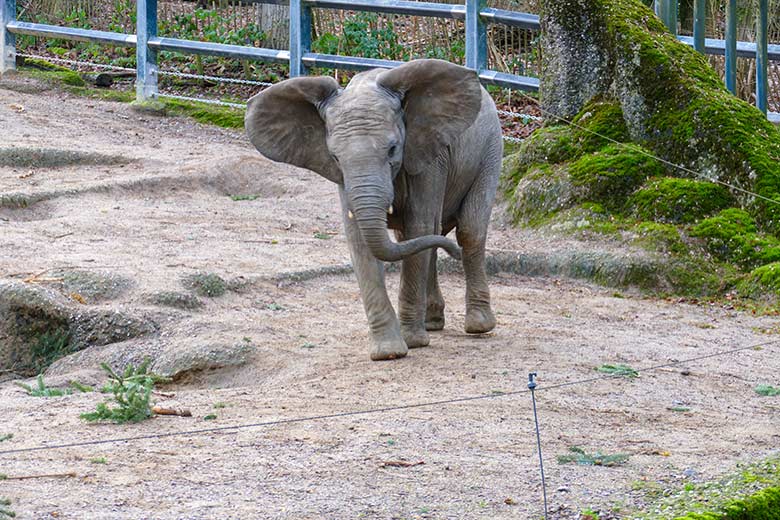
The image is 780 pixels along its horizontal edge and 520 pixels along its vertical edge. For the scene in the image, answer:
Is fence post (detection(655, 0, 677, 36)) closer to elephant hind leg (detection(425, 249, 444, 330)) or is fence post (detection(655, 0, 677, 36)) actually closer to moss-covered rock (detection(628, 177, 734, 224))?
moss-covered rock (detection(628, 177, 734, 224))

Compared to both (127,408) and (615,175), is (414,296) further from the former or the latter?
(615,175)

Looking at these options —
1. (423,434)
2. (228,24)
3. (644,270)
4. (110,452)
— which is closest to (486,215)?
(644,270)

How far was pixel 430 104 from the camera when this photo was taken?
8.18 m

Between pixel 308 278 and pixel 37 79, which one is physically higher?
pixel 37 79

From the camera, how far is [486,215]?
9.27 meters

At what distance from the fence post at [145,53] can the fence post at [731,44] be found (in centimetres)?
708

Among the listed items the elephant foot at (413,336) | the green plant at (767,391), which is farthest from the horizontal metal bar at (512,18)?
the green plant at (767,391)

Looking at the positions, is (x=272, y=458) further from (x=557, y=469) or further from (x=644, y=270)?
(x=644, y=270)

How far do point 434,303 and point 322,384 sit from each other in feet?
5.78

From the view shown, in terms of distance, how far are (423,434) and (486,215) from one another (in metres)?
3.04

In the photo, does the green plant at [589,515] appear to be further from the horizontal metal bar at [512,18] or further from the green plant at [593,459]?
the horizontal metal bar at [512,18]

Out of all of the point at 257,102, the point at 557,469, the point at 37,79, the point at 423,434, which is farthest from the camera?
the point at 37,79

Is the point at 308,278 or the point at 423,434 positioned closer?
the point at 423,434

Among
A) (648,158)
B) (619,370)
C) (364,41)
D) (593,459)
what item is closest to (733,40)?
(648,158)
